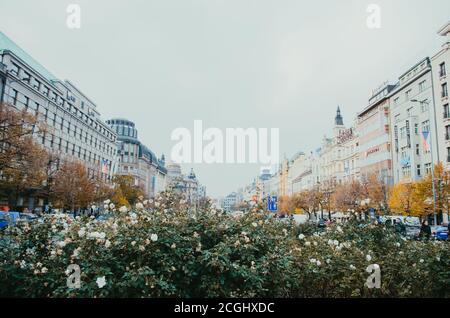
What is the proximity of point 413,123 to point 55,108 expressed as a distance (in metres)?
49.0

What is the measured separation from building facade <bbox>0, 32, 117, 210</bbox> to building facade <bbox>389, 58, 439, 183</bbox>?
39781mm

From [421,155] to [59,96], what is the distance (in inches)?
1999

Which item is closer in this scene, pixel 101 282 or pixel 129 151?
pixel 101 282

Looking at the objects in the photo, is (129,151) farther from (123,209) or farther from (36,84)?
(123,209)

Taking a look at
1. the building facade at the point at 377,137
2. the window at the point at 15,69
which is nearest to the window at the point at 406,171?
the building facade at the point at 377,137

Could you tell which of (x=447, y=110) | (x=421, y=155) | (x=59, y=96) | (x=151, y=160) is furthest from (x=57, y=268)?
(x=151, y=160)

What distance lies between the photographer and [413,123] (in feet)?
144

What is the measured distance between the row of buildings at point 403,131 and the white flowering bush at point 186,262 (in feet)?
83.7

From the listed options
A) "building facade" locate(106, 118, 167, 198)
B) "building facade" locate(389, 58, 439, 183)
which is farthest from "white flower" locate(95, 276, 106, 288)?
"building facade" locate(106, 118, 167, 198)

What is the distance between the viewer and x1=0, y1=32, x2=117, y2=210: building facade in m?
39.2

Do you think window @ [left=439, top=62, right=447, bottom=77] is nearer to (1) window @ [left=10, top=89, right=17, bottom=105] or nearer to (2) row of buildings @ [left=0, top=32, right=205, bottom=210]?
(2) row of buildings @ [left=0, top=32, right=205, bottom=210]

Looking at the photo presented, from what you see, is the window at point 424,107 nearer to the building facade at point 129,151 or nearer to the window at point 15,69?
the window at point 15,69

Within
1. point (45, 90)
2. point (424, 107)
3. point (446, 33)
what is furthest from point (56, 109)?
point (446, 33)

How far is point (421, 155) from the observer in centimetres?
4278
